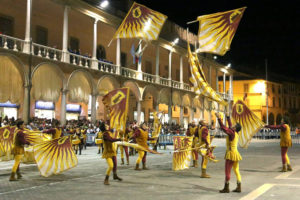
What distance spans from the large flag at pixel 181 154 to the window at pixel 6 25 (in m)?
17.9

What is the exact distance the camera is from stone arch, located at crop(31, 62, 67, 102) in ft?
78.8

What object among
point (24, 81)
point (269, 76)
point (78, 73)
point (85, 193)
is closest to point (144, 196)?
point (85, 193)

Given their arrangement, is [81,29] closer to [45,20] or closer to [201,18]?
[45,20]

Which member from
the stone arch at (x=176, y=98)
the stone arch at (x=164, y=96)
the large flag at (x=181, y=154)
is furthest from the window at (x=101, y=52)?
the large flag at (x=181, y=154)

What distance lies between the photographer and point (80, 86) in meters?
27.7

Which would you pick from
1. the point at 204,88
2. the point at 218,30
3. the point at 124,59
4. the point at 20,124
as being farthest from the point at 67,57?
the point at 204,88

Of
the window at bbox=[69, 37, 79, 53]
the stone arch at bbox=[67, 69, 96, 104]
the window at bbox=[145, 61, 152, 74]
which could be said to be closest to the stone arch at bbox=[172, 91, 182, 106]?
the window at bbox=[145, 61, 152, 74]

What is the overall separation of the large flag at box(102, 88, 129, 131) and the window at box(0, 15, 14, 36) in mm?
17901

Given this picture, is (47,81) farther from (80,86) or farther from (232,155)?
(232,155)

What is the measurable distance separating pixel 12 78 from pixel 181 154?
1489cm

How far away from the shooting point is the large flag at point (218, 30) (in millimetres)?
12125

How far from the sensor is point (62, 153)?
10930mm

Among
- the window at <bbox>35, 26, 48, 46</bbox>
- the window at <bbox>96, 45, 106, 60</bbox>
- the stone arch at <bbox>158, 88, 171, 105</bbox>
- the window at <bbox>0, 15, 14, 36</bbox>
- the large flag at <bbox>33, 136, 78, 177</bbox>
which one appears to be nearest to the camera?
the large flag at <bbox>33, 136, 78, 177</bbox>

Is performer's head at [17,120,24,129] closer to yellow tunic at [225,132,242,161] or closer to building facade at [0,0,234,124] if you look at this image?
yellow tunic at [225,132,242,161]
